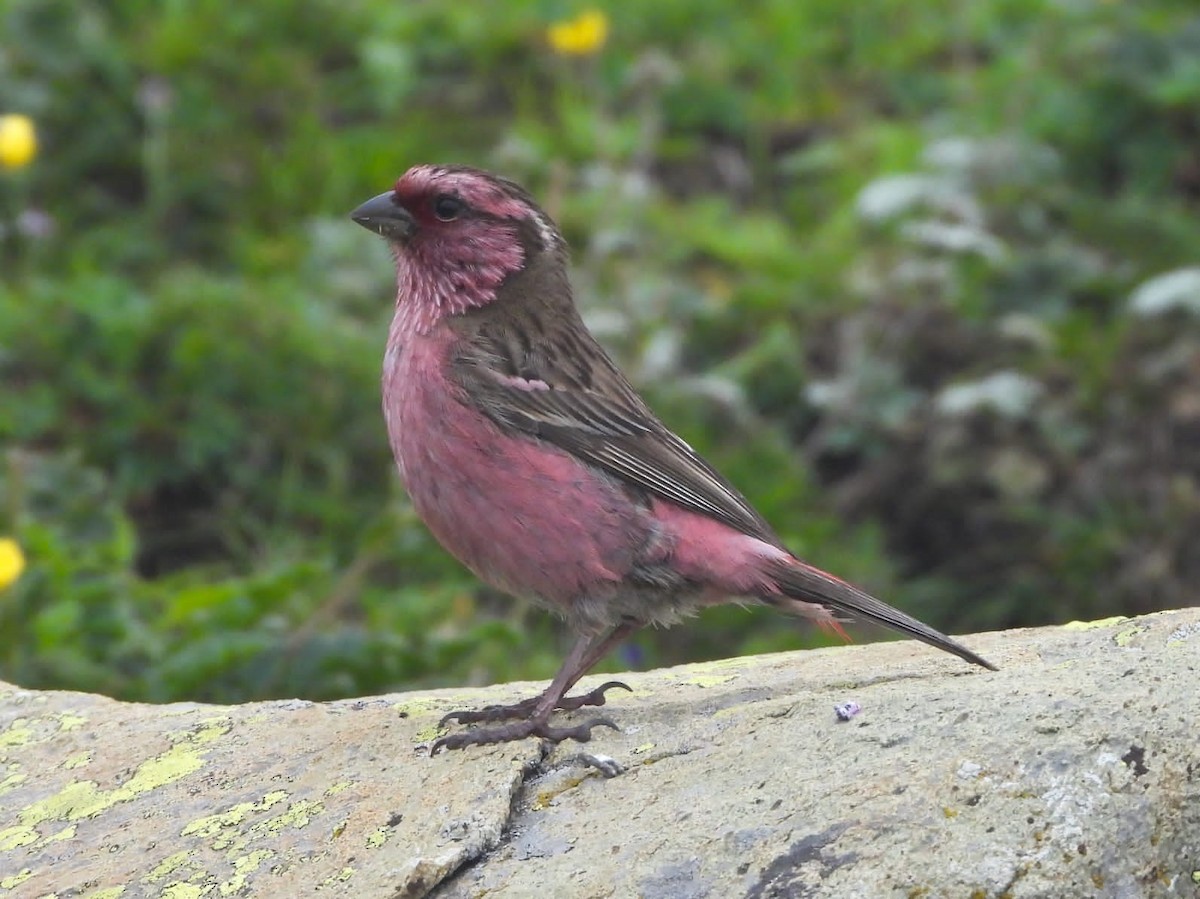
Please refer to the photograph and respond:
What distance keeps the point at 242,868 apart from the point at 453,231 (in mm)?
1821

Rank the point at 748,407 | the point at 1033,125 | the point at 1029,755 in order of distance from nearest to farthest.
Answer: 1. the point at 1029,755
2. the point at 748,407
3. the point at 1033,125

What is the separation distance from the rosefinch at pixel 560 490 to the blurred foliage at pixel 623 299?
3.71 ft

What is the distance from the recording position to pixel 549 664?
605 centimetres

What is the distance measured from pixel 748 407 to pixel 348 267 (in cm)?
172

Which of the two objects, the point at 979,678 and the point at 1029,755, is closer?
the point at 1029,755

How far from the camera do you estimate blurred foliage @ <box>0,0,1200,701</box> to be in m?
6.13

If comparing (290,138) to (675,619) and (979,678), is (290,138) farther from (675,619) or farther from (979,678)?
(979,678)

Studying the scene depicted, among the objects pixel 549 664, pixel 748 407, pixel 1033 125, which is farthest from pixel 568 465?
pixel 1033 125

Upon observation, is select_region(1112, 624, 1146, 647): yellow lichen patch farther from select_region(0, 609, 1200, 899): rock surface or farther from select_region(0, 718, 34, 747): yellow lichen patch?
select_region(0, 718, 34, 747): yellow lichen patch

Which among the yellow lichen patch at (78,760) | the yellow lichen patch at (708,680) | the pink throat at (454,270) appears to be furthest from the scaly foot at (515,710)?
the pink throat at (454,270)

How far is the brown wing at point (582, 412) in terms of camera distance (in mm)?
4262

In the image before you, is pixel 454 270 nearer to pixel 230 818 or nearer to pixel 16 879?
pixel 230 818

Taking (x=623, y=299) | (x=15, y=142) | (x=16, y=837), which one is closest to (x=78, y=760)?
(x=16, y=837)

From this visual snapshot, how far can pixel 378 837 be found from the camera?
340 cm
